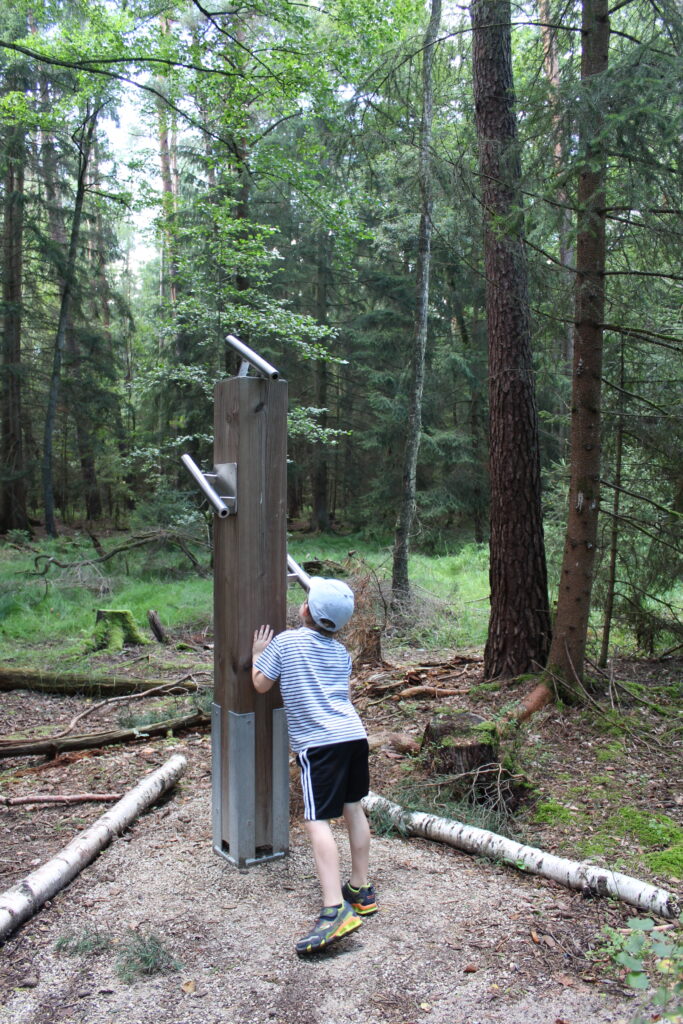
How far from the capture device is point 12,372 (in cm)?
1966

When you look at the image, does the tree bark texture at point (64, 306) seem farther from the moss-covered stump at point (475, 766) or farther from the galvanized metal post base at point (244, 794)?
the galvanized metal post base at point (244, 794)

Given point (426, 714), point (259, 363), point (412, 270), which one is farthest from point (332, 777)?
point (412, 270)

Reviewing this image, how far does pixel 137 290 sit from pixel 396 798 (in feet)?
138

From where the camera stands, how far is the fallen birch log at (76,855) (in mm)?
3273

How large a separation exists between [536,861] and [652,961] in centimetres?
83

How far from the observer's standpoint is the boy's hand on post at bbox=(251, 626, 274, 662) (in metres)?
3.63

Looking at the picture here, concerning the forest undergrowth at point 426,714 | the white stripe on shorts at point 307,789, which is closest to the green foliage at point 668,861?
the forest undergrowth at point 426,714

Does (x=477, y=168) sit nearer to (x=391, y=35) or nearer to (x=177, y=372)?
(x=391, y=35)

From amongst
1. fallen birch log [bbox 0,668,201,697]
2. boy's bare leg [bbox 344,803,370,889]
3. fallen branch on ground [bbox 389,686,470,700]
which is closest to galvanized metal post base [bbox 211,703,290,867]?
boy's bare leg [bbox 344,803,370,889]

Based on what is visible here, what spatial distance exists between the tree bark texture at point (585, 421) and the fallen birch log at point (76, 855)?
125 inches

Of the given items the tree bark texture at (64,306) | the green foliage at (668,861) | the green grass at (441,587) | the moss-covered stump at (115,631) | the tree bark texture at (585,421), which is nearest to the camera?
the green foliage at (668,861)

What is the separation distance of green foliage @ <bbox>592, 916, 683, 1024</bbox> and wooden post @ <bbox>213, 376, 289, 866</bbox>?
1.67 metres

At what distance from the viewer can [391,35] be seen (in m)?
11.5

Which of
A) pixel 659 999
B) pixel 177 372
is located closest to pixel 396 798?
pixel 659 999
